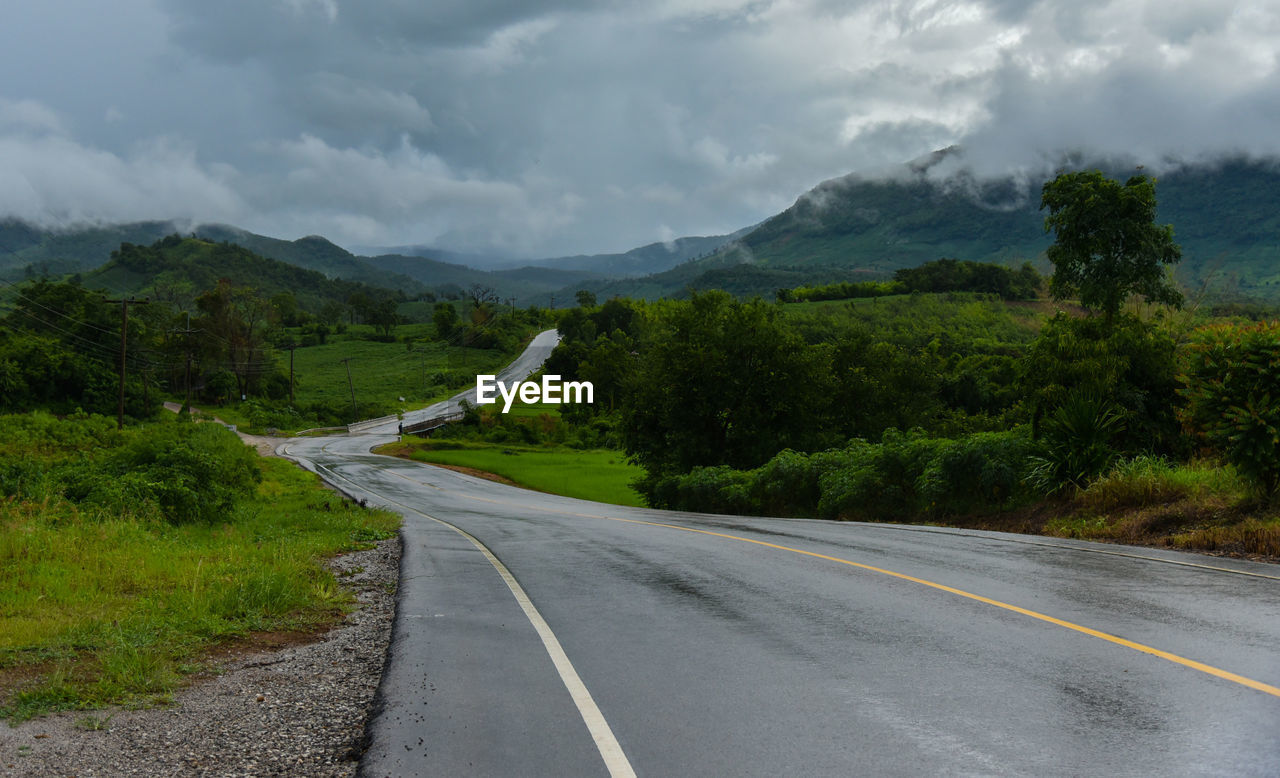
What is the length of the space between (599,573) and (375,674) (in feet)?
16.1

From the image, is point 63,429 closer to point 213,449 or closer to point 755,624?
point 213,449

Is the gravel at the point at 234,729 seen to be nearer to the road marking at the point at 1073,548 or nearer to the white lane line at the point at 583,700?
the white lane line at the point at 583,700

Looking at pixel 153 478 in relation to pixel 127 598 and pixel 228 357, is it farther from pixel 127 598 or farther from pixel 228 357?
pixel 228 357

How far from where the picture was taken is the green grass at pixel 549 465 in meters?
47.8

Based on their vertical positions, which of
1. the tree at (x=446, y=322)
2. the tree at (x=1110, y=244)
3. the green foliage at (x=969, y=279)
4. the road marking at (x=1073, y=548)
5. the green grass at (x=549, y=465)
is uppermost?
the green foliage at (x=969, y=279)

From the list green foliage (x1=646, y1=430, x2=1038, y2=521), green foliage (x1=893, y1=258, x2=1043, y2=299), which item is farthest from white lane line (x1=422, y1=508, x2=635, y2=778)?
green foliage (x1=893, y1=258, x2=1043, y2=299)

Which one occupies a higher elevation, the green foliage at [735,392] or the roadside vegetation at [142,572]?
the green foliage at [735,392]

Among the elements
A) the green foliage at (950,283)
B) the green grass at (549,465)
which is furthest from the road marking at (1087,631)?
the green foliage at (950,283)

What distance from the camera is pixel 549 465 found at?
2457 inches

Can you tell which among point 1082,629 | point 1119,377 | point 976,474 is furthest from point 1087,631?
point 1119,377

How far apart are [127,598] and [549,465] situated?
53.6 metres

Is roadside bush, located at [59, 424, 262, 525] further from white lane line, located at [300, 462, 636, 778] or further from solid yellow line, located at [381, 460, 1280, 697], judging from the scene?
solid yellow line, located at [381, 460, 1280, 697]

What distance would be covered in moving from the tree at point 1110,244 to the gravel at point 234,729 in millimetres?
19233

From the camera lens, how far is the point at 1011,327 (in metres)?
132
